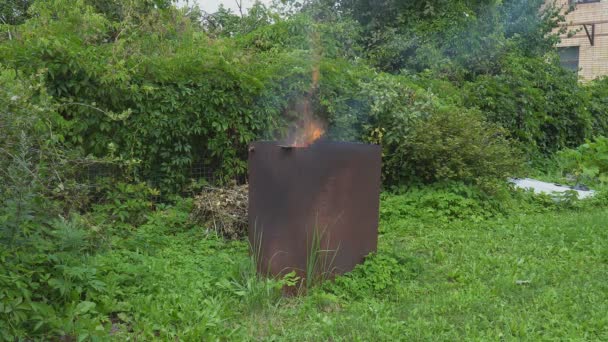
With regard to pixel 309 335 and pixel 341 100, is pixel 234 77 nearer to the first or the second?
pixel 341 100

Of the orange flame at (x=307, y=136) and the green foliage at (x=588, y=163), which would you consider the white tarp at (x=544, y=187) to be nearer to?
the green foliage at (x=588, y=163)

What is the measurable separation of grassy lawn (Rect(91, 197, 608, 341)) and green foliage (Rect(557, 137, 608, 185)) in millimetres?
4475

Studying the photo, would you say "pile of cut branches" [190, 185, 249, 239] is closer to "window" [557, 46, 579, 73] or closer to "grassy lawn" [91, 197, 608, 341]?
"grassy lawn" [91, 197, 608, 341]

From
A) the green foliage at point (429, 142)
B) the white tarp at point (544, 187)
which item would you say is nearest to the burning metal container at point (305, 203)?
the green foliage at point (429, 142)

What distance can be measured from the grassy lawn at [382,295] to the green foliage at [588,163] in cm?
447

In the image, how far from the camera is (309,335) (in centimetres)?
345

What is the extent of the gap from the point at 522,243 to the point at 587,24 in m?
20.7

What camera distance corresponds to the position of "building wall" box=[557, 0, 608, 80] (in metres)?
23.1

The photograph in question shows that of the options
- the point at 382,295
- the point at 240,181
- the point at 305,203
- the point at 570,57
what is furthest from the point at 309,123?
the point at 570,57

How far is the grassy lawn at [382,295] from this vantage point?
3.48 m

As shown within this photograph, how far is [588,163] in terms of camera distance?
10242mm

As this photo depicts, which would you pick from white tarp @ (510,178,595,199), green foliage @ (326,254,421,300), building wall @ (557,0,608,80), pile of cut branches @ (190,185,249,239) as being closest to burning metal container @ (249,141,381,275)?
green foliage @ (326,254,421,300)

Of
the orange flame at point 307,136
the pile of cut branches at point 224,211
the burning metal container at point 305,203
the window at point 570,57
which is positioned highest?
the window at point 570,57

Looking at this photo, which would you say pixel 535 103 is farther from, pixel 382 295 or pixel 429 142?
pixel 382 295
